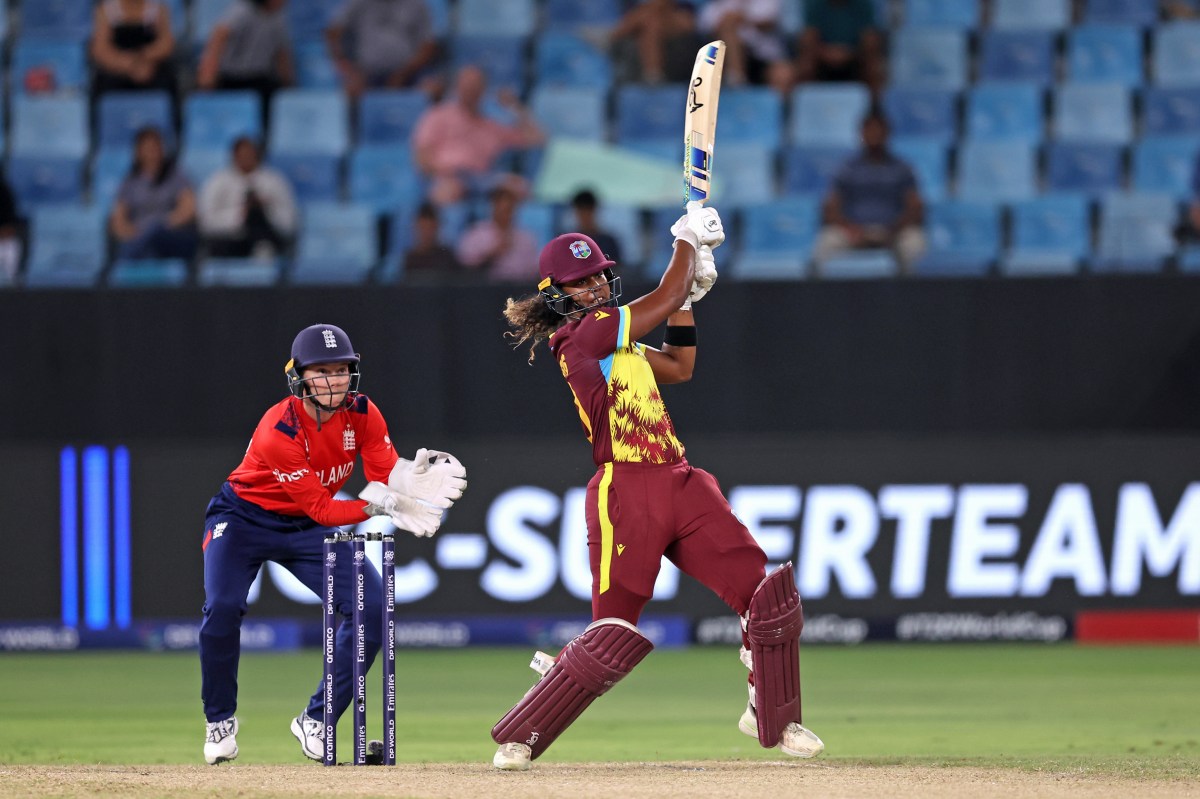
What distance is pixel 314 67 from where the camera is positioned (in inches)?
596

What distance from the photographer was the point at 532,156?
1398 cm

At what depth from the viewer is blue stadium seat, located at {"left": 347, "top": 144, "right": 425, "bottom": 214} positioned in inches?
547

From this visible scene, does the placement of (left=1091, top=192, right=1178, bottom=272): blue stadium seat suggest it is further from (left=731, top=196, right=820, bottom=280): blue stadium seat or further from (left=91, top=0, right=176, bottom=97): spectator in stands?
(left=91, top=0, right=176, bottom=97): spectator in stands

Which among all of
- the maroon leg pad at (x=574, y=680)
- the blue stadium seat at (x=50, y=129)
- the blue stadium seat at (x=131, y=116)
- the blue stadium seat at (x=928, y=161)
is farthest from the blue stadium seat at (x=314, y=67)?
the maroon leg pad at (x=574, y=680)

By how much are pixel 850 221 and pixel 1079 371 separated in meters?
1.90

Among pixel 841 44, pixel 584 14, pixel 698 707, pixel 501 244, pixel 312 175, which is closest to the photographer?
pixel 698 707

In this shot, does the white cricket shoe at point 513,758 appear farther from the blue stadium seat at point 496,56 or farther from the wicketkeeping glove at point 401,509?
the blue stadium seat at point 496,56

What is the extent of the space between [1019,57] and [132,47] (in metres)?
6.93

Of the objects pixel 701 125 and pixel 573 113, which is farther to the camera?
pixel 573 113

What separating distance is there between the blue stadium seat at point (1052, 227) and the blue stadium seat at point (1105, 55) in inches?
70.6

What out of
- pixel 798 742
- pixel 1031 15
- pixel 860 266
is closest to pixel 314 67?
pixel 860 266

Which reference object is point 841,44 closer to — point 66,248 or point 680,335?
point 66,248

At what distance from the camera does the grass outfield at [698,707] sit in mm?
8219

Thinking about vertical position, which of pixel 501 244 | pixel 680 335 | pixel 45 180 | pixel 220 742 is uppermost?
pixel 45 180
